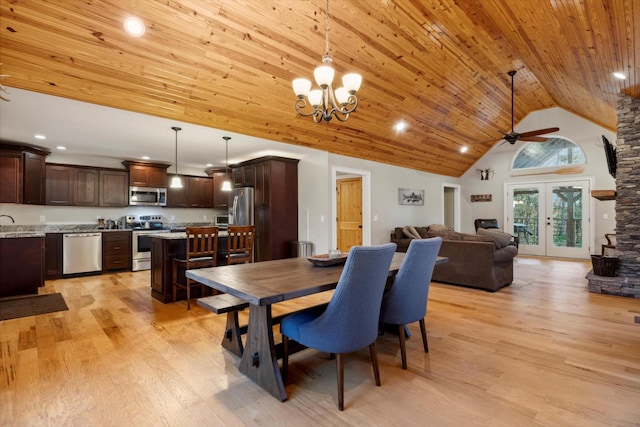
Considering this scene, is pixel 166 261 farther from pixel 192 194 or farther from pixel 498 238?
pixel 498 238

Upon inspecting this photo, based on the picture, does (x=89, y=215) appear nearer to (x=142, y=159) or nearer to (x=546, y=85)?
(x=142, y=159)

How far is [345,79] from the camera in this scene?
2480 mm

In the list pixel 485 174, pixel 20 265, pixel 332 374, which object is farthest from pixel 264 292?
pixel 485 174

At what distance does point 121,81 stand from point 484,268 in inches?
200

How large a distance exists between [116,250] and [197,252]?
11.0 feet

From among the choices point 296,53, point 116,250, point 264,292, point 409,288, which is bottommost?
point 116,250

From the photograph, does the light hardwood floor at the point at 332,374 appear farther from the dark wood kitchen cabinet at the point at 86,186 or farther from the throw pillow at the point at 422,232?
the dark wood kitchen cabinet at the point at 86,186

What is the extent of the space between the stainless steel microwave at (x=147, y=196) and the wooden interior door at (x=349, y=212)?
13.0 feet

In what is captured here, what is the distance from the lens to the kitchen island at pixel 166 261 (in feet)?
13.6

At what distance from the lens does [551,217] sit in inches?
316

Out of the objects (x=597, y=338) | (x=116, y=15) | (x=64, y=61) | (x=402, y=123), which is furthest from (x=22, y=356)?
(x=402, y=123)

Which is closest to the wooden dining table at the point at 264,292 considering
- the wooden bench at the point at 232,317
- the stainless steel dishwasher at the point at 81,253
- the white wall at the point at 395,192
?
the wooden bench at the point at 232,317

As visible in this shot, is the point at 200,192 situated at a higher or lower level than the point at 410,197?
higher

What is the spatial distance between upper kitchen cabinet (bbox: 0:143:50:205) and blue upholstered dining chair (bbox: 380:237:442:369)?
249 inches
